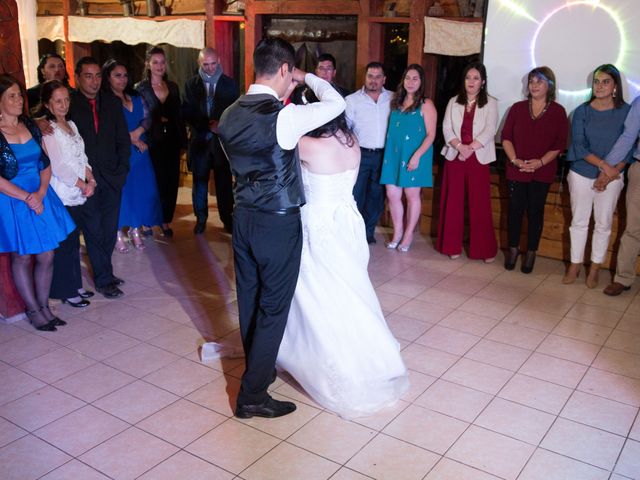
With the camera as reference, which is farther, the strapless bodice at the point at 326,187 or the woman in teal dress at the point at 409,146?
the woman in teal dress at the point at 409,146

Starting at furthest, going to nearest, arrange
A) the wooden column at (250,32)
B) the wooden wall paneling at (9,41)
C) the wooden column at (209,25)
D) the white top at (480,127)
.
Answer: the wooden column at (209,25) → the wooden column at (250,32) → the white top at (480,127) → the wooden wall paneling at (9,41)

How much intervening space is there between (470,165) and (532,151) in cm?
51

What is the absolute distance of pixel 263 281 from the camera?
9.02 ft

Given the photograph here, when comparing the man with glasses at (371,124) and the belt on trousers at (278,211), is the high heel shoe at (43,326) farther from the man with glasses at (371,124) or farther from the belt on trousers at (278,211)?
the man with glasses at (371,124)

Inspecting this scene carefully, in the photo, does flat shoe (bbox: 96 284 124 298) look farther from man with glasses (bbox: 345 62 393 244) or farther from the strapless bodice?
man with glasses (bbox: 345 62 393 244)

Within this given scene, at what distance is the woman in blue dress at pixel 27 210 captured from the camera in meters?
3.54

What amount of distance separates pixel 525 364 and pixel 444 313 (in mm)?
789

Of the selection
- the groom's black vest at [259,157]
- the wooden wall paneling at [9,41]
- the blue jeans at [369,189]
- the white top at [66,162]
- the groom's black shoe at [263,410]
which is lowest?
the groom's black shoe at [263,410]

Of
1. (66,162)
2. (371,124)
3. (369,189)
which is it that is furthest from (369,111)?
(66,162)

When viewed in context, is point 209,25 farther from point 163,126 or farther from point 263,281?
point 263,281

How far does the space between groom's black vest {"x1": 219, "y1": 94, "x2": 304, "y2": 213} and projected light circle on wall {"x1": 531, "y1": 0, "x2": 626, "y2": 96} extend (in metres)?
3.32

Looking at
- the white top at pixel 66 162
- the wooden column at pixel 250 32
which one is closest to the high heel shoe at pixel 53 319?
the white top at pixel 66 162

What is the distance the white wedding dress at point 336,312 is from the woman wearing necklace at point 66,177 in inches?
74.2

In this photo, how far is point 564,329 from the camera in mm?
4016
